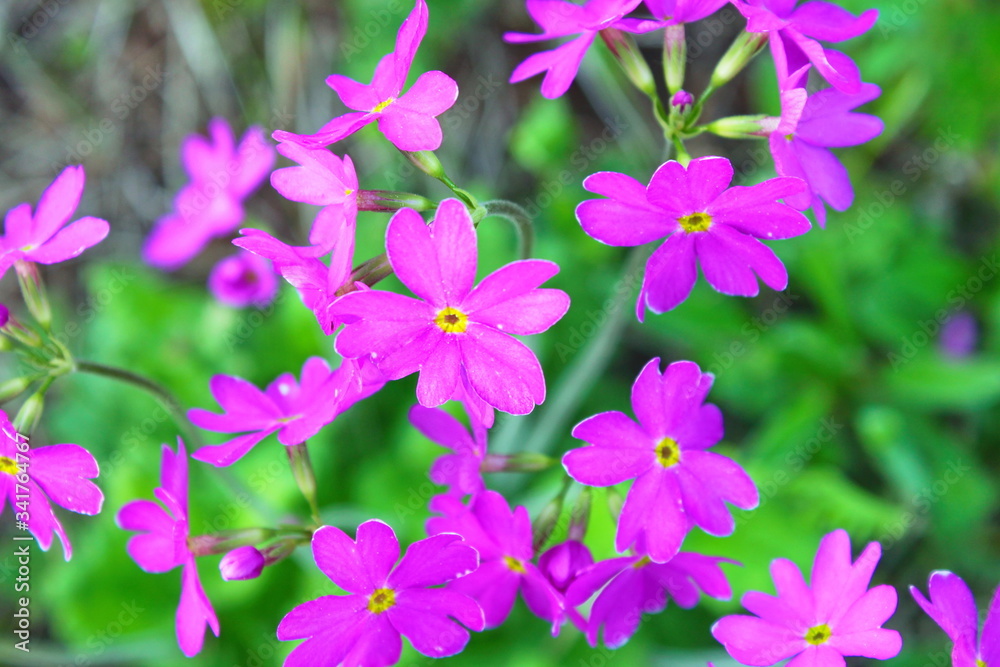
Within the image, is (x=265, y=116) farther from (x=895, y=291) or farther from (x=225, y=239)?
(x=895, y=291)

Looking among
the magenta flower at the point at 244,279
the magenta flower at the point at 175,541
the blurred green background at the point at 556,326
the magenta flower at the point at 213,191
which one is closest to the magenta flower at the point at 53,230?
the magenta flower at the point at 175,541

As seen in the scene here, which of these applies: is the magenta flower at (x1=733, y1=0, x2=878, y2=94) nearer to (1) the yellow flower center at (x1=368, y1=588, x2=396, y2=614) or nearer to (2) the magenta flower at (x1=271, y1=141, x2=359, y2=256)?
→ (2) the magenta flower at (x1=271, y1=141, x2=359, y2=256)

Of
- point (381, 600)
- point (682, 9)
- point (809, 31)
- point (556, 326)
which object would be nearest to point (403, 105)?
point (682, 9)

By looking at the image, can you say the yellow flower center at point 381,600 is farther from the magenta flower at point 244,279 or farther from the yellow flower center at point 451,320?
the magenta flower at point 244,279

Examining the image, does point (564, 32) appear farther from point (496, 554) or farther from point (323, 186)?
point (496, 554)

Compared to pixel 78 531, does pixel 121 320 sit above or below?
above

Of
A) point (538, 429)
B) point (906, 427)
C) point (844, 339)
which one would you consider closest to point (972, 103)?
point (844, 339)
